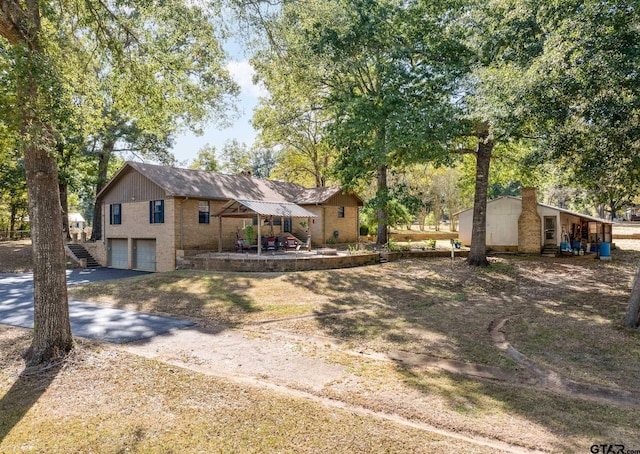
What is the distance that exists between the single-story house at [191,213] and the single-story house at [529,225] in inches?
408

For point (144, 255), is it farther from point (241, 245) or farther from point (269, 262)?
point (269, 262)

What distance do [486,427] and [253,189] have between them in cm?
2384

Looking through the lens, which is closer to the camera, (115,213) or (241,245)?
(241,245)

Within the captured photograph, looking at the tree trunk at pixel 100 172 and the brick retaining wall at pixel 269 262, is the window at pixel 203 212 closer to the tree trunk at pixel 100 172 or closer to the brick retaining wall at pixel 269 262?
the brick retaining wall at pixel 269 262

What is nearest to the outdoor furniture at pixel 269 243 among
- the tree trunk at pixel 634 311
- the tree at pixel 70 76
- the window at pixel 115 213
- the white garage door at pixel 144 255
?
the white garage door at pixel 144 255

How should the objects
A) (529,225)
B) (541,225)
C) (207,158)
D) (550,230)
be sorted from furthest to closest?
(207,158) < (550,230) < (529,225) < (541,225)

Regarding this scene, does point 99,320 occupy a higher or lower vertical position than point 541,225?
lower

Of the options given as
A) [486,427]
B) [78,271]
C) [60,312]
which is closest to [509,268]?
[486,427]

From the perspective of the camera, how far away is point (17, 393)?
20.5 feet

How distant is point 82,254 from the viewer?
90.1 feet

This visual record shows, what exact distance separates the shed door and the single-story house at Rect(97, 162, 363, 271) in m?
13.1

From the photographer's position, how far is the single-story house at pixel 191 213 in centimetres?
2194

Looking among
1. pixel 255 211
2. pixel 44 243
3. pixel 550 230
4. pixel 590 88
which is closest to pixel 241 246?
pixel 255 211

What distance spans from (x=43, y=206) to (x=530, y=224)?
24.6 metres
